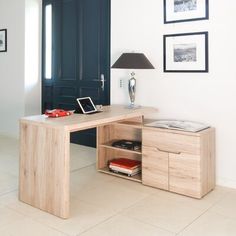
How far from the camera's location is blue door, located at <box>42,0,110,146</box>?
167 inches

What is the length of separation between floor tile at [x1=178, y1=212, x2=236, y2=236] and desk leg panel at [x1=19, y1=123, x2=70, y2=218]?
0.92 metres

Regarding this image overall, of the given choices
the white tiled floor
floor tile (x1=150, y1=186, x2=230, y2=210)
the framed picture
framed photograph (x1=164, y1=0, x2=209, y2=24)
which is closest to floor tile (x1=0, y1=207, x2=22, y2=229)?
the white tiled floor

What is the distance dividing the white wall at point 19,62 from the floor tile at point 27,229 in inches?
116

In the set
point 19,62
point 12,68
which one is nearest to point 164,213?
point 19,62

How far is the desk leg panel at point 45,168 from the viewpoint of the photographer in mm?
2303

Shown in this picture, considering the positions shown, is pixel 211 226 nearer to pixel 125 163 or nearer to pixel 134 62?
pixel 125 163

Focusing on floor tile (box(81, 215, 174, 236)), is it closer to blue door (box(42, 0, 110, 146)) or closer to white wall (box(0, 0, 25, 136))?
blue door (box(42, 0, 110, 146))

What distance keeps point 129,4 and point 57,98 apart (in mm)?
1981

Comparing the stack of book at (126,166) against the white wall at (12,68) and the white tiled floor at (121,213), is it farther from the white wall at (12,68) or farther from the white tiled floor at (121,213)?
the white wall at (12,68)

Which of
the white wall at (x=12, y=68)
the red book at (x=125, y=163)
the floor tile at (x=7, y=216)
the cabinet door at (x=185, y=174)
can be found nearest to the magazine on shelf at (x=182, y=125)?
the cabinet door at (x=185, y=174)

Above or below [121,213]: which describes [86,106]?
above

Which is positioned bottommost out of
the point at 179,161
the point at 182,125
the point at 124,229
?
the point at 124,229

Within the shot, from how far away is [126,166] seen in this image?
3266 mm

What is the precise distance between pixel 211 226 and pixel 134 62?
1683 millimetres
